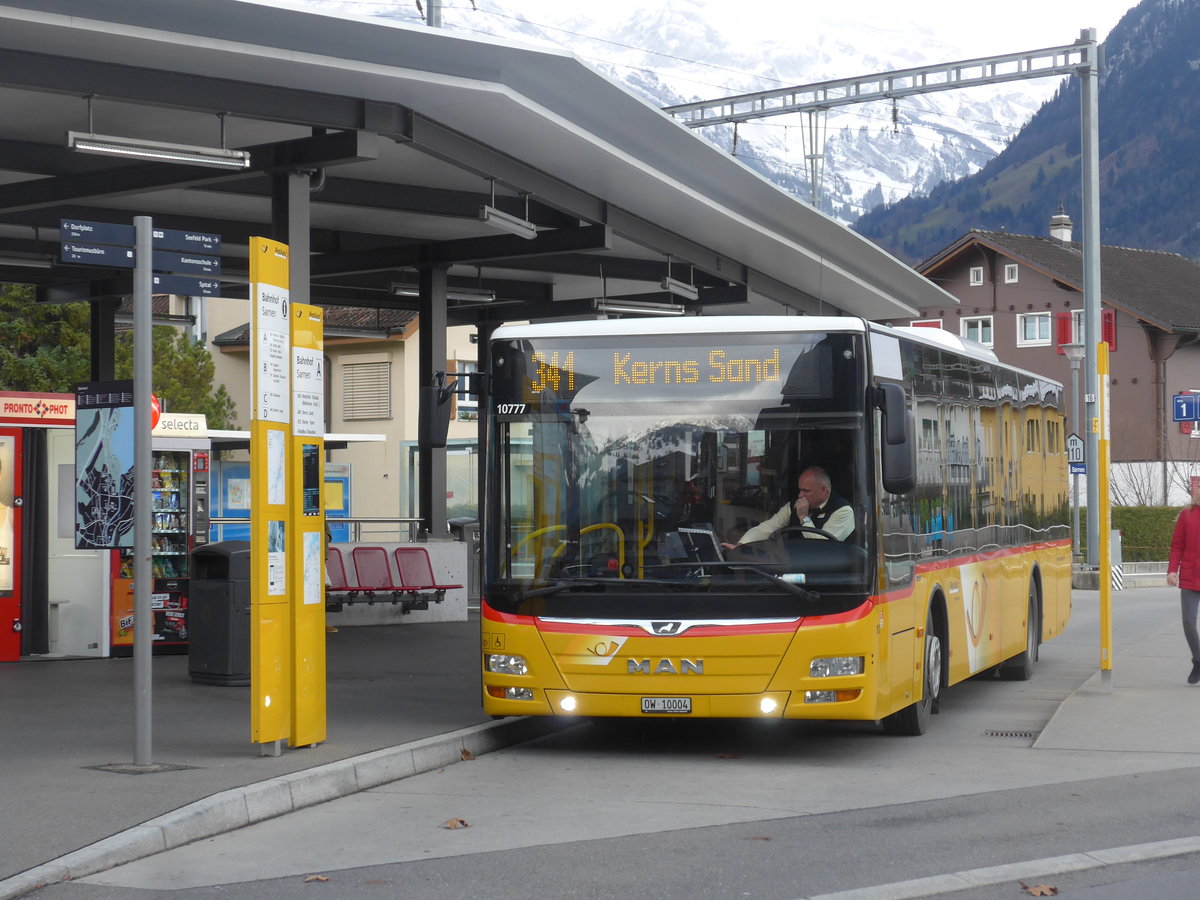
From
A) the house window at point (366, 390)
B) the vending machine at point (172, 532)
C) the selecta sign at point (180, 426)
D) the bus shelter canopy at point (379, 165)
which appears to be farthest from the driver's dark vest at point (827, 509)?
the house window at point (366, 390)

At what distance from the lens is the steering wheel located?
10.7 metres

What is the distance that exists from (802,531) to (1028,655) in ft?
21.9

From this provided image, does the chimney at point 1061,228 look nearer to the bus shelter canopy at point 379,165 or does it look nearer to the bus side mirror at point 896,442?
the bus shelter canopy at point 379,165

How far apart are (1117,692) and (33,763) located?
9.06m

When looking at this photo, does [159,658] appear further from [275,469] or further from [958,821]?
[958,821]

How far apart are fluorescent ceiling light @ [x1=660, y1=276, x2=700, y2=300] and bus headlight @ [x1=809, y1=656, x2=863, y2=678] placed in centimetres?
1275

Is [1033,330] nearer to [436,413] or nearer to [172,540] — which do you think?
[172,540]

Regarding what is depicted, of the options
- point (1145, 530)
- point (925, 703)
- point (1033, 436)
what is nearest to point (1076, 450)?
point (1145, 530)

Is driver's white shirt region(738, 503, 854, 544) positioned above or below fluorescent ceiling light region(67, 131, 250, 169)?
below

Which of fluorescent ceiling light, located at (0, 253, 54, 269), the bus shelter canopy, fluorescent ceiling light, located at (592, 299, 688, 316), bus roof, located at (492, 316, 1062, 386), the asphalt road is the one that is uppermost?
the bus shelter canopy

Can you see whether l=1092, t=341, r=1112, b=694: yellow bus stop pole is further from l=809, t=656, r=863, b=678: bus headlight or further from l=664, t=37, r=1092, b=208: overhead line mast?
l=664, t=37, r=1092, b=208: overhead line mast

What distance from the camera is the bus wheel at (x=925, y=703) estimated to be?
39.8ft

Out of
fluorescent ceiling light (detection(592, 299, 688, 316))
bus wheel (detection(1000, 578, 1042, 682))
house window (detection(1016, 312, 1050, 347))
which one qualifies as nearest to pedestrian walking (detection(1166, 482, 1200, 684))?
bus wheel (detection(1000, 578, 1042, 682))

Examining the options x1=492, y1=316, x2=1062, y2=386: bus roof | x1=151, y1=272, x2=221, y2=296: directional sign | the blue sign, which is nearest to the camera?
x1=151, y1=272, x2=221, y2=296: directional sign
